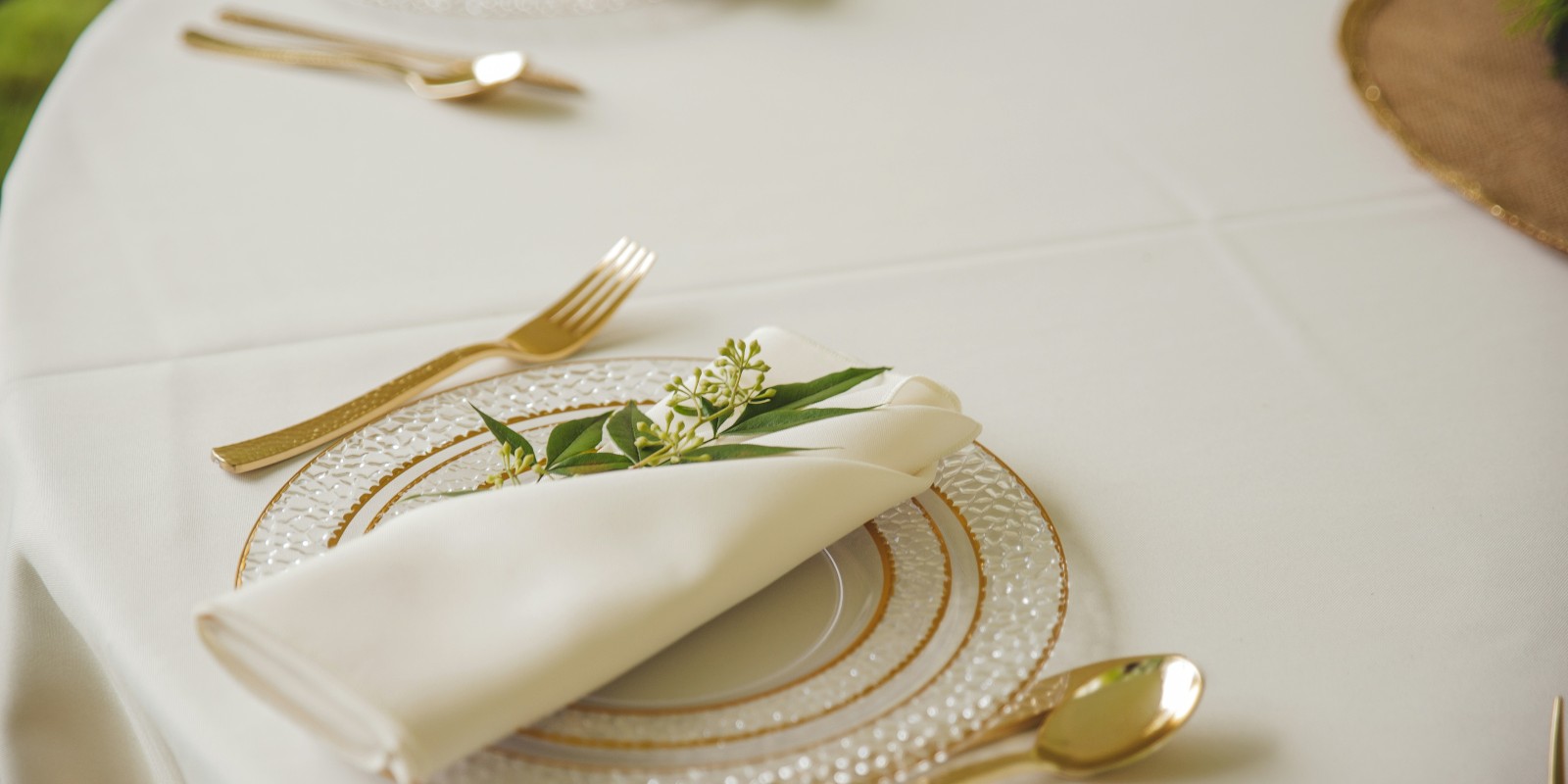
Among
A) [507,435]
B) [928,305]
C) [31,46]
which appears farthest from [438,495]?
[31,46]

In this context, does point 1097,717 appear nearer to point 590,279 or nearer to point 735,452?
point 735,452

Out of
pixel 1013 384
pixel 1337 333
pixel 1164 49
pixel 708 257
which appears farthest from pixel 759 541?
pixel 1164 49

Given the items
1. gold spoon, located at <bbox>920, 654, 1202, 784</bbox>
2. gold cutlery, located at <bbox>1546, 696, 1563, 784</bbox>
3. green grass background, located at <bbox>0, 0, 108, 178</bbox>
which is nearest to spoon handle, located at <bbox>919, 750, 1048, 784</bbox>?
gold spoon, located at <bbox>920, 654, 1202, 784</bbox>

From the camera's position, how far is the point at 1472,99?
1.22m

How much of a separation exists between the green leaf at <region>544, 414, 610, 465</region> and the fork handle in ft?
0.59

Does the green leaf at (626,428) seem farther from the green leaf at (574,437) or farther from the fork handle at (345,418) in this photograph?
the fork handle at (345,418)

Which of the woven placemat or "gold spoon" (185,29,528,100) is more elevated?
"gold spoon" (185,29,528,100)

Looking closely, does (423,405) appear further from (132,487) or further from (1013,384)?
(1013,384)

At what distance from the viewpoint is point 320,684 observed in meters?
0.51

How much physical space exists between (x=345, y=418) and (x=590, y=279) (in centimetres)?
23

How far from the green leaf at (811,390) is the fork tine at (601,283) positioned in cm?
28

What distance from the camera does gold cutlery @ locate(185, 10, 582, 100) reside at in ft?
4.04

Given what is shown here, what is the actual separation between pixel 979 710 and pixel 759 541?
130 millimetres

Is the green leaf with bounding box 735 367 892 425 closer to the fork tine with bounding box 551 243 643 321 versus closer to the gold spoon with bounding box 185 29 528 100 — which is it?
the fork tine with bounding box 551 243 643 321
